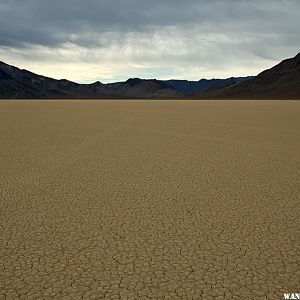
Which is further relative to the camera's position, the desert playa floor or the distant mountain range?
the distant mountain range

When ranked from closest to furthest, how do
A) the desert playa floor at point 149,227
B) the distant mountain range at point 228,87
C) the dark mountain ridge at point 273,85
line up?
the desert playa floor at point 149,227
the dark mountain ridge at point 273,85
the distant mountain range at point 228,87

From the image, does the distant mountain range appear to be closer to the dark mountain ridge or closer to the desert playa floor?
the dark mountain ridge

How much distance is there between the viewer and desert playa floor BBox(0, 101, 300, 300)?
3.27m

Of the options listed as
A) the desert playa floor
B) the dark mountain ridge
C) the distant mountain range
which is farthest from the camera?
the distant mountain range

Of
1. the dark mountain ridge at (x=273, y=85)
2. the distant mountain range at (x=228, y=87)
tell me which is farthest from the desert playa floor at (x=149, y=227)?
the dark mountain ridge at (x=273, y=85)

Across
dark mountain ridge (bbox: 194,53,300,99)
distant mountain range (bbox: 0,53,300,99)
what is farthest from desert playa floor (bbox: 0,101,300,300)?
dark mountain ridge (bbox: 194,53,300,99)

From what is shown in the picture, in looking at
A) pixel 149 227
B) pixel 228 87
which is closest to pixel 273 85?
pixel 228 87

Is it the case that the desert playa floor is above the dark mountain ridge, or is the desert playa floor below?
below

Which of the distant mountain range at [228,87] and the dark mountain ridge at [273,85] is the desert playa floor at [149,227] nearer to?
the distant mountain range at [228,87]

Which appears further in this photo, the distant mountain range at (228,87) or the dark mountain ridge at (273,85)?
the distant mountain range at (228,87)

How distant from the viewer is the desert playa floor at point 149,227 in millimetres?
3271

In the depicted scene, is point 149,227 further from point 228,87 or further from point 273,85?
point 228,87

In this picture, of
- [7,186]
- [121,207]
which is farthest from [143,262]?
[7,186]

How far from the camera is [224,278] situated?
335cm
